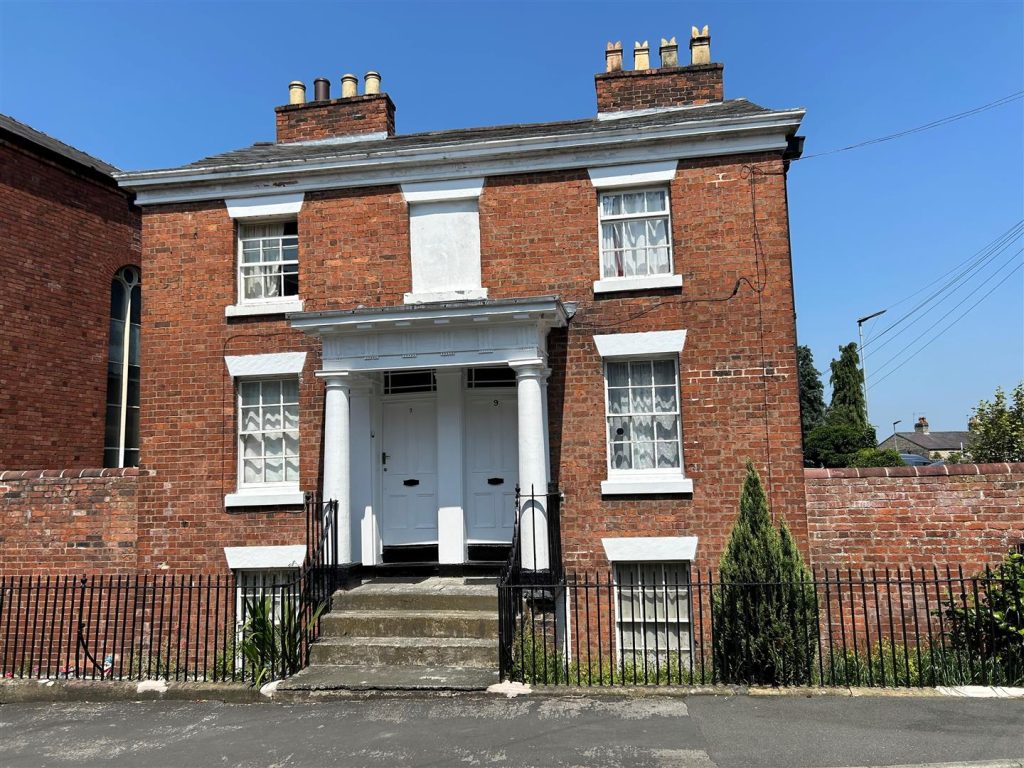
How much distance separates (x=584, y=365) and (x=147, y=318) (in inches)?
256

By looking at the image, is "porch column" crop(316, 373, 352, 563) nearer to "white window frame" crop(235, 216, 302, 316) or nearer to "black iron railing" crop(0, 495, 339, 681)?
"black iron railing" crop(0, 495, 339, 681)

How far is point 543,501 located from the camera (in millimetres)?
9430

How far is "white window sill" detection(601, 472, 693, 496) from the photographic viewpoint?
9836 millimetres

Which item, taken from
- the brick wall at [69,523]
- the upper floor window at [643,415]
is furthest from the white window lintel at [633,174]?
the brick wall at [69,523]

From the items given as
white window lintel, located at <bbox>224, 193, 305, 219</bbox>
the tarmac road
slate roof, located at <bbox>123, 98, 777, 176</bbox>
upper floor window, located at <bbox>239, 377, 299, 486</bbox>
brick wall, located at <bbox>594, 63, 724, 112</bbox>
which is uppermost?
brick wall, located at <bbox>594, 63, 724, 112</bbox>

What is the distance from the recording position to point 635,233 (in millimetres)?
10586

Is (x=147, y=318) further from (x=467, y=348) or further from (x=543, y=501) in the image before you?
(x=543, y=501)

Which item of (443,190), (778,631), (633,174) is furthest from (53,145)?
(778,631)

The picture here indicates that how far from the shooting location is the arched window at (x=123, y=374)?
584 inches

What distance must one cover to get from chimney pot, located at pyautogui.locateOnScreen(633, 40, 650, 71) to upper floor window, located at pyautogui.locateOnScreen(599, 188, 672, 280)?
8.09 ft

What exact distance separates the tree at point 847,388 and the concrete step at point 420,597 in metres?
37.6

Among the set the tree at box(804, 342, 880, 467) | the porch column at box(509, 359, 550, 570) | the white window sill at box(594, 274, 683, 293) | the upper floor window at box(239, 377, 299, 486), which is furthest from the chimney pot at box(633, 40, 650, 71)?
the tree at box(804, 342, 880, 467)

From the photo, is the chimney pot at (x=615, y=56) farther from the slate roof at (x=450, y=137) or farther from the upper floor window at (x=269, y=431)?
the upper floor window at (x=269, y=431)

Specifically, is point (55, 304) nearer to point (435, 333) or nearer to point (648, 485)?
point (435, 333)
